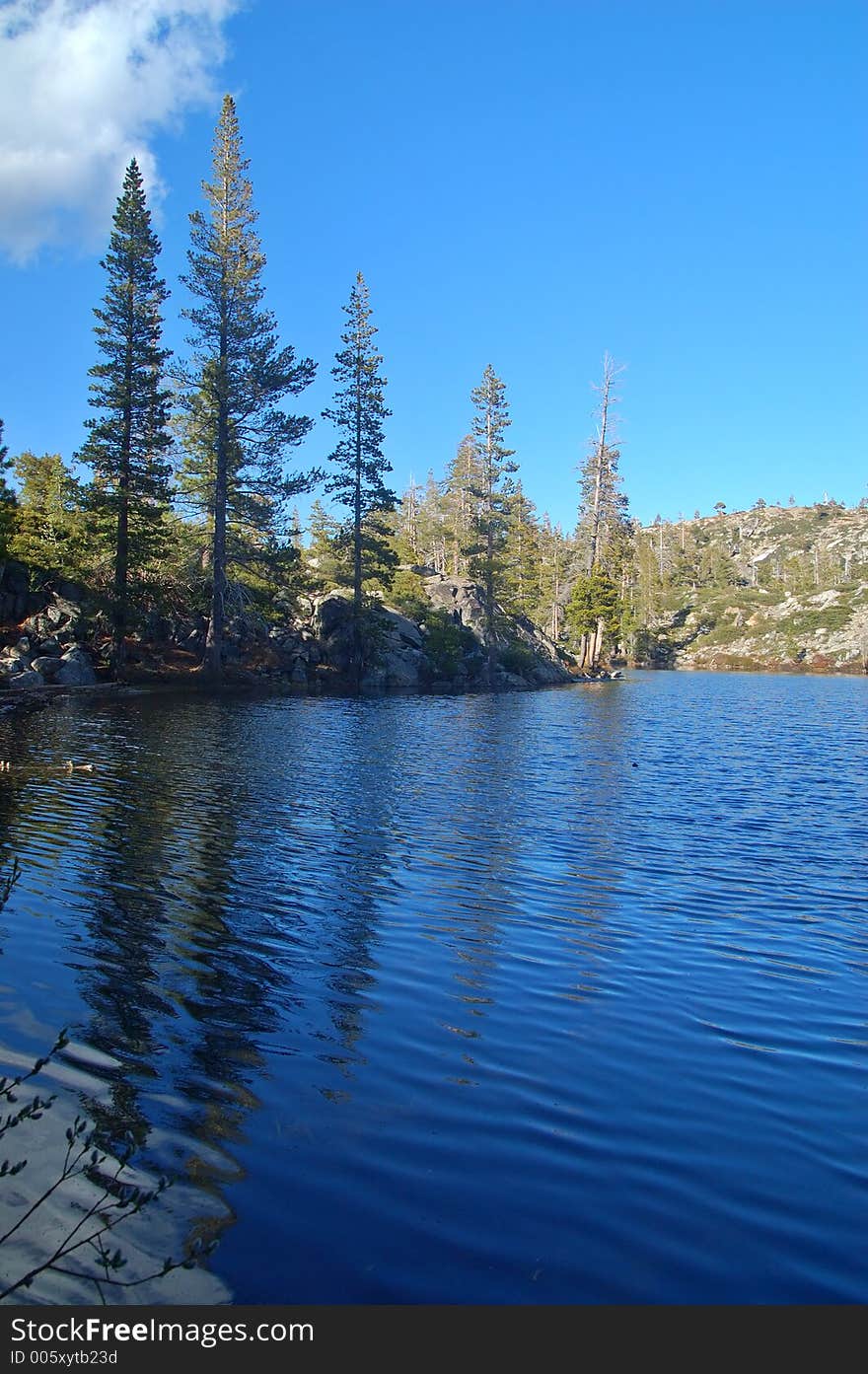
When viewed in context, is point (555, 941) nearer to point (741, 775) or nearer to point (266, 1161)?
point (266, 1161)

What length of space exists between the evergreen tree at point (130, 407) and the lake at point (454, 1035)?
2032cm

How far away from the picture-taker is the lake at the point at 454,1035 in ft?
12.8

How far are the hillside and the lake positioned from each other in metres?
96.2

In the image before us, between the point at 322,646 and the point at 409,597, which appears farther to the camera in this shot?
the point at 409,597

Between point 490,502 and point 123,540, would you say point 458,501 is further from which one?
point 123,540

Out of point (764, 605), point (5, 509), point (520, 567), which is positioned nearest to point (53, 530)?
point (5, 509)

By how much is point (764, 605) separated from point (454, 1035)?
13879 centimetres

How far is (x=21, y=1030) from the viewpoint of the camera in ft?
18.8

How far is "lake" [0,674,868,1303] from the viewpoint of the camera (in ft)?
12.8

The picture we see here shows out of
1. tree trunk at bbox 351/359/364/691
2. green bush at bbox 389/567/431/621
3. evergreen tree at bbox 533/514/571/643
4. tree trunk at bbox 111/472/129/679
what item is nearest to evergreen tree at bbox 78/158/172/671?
tree trunk at bbox 111/472/129/679

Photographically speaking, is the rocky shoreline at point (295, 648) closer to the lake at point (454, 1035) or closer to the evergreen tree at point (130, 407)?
the evergreen tree at point (130, 407)

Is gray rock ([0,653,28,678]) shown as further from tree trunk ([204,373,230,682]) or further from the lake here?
the lake

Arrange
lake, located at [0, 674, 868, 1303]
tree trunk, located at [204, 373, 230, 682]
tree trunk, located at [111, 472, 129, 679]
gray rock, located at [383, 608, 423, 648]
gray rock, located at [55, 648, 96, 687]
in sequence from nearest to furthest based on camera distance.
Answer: lake, located at [0, 674, 868, 1303] → gray rock, located at [55, 648, 96, 687] → tree trunk, located at [111, 472, 129, 679] → tree trunk, located at [204, 373, 230, 682] → gray rock, located at [383, 608, 423, 648]

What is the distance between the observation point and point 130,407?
112 feet
